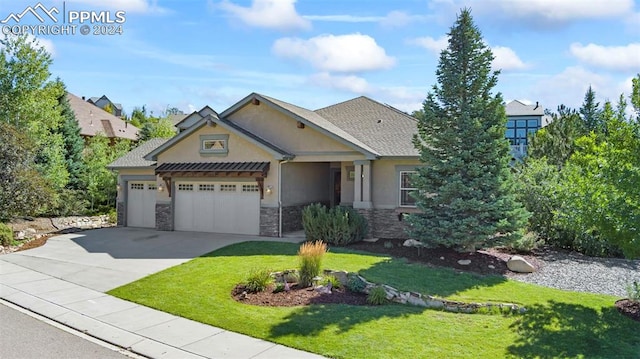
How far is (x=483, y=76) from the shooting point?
12.7 m

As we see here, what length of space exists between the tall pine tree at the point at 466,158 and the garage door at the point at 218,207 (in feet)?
23.9

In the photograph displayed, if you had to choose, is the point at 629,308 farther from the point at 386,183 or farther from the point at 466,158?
the point at 386,183

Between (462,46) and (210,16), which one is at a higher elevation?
(210,16)

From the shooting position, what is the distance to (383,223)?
16734mm

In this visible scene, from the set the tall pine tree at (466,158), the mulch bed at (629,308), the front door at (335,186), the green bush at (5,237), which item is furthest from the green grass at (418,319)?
the front door at (335,186)

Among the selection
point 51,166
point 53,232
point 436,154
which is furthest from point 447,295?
point 51,166

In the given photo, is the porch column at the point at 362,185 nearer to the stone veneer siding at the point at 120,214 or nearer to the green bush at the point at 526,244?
the green bush at the point at 526,244

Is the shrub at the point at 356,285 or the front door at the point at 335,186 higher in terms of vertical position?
the front door at the point at 335,186

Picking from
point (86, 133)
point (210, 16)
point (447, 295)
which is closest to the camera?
point (447, 295)

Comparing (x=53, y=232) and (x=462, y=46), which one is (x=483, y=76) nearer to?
(x=462, y=46)

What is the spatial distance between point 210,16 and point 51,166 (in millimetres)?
16676

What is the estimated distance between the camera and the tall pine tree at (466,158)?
12188mm

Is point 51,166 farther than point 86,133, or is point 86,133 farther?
point 86,133

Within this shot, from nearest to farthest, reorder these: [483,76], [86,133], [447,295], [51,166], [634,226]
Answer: [634,226], [447,295], [483,76], [51,166], [86,133]
